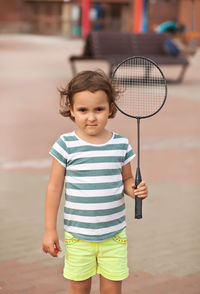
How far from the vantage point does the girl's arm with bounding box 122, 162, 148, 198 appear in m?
3.05

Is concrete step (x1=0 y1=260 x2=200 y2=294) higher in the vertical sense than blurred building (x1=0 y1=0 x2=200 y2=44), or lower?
higher

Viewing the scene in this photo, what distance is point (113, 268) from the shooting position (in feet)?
10.2

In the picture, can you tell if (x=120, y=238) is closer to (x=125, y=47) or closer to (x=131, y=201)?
(x=131, y=201)

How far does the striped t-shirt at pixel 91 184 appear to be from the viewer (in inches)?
120

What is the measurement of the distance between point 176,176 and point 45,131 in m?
3.09

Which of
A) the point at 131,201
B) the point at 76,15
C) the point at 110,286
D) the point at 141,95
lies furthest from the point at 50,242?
the point at 76,15

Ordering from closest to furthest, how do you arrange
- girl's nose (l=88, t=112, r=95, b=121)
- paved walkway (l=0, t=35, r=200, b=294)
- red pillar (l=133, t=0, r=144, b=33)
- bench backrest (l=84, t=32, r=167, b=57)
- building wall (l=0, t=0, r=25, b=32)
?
girl's nose (l=88, t=112, r=95, b=121), paved walkway (l=0, t=35, r=200, b=294), bench backrest (l=84, t=32, r=167, b=57), red pillar (l=133, t=0, r=144, b=33), building wall (l=0, t=0, r=25, b=32)

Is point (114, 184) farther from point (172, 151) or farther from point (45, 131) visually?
point (45, 131)

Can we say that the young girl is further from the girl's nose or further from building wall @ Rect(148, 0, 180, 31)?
building wall @ Rect(148, 0, 180, 31)

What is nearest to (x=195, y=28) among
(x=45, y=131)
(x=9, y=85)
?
(x=9, y=85)

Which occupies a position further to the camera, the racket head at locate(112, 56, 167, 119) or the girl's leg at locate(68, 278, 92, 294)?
the racket head at locate(112, 56, 167, 119)

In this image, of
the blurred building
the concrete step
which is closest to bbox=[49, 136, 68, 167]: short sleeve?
the concrete step

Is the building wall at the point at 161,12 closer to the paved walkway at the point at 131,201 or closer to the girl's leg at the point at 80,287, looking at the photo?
the paved walkway at the point at 131,201

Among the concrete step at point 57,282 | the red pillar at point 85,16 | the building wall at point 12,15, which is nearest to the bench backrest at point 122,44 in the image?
the concrete step at point 57,282
